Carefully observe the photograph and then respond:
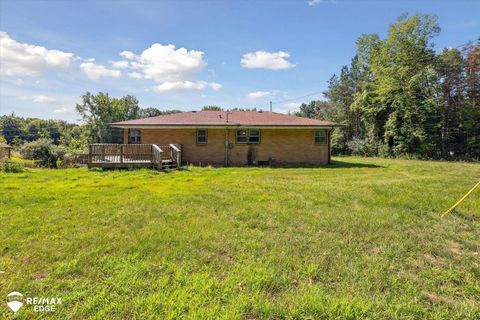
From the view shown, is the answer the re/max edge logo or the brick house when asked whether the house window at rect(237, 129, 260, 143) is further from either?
the re/max edge logo

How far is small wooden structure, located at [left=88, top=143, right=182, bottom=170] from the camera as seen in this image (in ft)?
38.2

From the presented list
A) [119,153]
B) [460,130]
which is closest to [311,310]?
[119,153]

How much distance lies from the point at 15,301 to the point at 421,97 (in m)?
30.4

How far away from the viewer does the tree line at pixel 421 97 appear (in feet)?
75.7

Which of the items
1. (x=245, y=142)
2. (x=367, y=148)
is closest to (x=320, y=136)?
(x=245, y=142)

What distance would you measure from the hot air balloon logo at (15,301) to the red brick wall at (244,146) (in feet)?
42.1

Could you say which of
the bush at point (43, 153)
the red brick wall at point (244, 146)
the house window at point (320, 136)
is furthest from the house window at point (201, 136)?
the bush at point (43, 153)

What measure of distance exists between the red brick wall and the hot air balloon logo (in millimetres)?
12819

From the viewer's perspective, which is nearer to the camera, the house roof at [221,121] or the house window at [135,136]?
the house roof at [221,121]

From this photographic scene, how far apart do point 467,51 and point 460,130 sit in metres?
7.11

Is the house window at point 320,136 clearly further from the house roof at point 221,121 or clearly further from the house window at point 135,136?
the house window at point 135,136

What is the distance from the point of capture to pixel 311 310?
2277 mm

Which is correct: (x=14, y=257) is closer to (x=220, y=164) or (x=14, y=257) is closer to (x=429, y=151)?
(x=220, y=164)

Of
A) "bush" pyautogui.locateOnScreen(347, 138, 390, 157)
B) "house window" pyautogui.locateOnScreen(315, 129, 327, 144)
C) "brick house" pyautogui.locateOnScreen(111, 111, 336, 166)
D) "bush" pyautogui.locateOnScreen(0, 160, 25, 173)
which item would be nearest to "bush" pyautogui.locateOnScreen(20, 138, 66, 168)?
"bush" pyautogui.locateOnScreen(0, 160, 25, 173)
